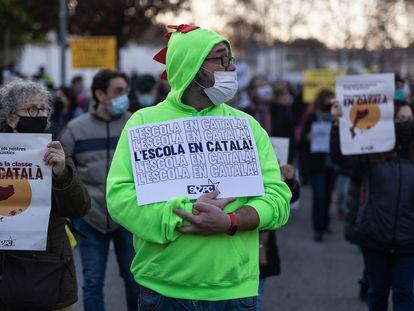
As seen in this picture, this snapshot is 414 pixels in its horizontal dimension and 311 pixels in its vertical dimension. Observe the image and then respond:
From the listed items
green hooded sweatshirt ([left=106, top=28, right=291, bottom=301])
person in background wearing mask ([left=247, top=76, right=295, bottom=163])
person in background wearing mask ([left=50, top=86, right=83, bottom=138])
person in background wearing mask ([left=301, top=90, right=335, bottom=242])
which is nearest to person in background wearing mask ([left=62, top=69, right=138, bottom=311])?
green hooded sweatshirt ([left=106, top=28, right=291, bottom=301])

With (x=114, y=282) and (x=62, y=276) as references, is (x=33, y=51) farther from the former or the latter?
(x=62, y=276)

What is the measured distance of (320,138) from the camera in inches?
402

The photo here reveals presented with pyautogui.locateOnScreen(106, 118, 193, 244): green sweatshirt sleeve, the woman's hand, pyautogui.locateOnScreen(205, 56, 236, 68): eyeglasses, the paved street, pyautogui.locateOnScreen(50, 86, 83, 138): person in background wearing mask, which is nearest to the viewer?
pyautogui.locateOnScreen(106, 118, 193, 244): green sweatshirt sleeve

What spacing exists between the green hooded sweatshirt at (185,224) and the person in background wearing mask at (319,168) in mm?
7056

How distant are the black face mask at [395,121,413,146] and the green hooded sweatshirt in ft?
7.72

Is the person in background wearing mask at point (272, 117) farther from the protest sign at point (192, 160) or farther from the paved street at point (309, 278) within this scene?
the protest sign at point (192, 160)

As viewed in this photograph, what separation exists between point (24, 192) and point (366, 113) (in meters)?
2.93

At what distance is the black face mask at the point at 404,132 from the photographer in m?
5.48

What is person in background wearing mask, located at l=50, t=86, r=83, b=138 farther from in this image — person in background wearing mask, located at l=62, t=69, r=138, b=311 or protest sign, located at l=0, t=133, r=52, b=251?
protest sign, located at l=0, t=133, r=52, b=251

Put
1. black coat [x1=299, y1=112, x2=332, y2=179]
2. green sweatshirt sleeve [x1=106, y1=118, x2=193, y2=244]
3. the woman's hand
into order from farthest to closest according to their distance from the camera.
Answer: black coat [x1=299, y1=112, x2=332, y2=179], the woman's hand, green sweatshirt sleeve [x1=106, y1=118, x2=193, y2=244]

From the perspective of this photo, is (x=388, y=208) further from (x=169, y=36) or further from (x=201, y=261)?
(x=201, y=261)

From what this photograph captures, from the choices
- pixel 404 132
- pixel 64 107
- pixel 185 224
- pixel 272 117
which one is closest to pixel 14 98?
pixel 185 224

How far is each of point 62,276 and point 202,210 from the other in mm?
1093

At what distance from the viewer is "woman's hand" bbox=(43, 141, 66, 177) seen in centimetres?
365
